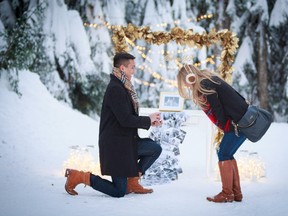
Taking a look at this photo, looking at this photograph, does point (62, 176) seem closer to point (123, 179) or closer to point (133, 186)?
point (133, 186)

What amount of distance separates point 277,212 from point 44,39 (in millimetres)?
7583

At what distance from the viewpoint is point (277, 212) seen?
377 centimetres

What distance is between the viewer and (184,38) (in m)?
6.02

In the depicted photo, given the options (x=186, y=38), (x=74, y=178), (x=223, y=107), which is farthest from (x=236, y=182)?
(x=186, y=38)

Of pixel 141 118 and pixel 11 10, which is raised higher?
pixel 11 10

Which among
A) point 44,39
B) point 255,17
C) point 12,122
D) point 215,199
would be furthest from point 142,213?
point 255,17

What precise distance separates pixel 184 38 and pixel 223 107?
2.15 metres

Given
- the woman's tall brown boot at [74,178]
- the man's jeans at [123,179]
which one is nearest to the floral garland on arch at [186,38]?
the man's jeans at [123,179]

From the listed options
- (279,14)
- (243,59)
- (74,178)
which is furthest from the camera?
(243,59)

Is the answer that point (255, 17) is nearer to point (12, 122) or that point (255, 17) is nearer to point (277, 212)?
point (12, 122)

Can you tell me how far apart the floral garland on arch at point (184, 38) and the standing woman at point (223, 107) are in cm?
182

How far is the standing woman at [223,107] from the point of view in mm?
4066

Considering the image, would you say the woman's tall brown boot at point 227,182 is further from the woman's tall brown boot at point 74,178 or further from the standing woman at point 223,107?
the woman's tall brown boot at point 74,178

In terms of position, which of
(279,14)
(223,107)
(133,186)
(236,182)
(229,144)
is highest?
(279,14)
